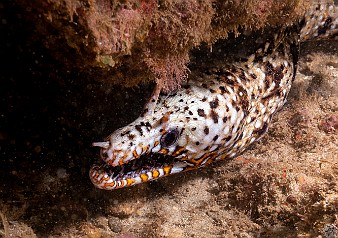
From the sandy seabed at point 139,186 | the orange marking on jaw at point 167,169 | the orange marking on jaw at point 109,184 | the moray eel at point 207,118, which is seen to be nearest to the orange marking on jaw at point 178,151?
the moray eel at point 207,118

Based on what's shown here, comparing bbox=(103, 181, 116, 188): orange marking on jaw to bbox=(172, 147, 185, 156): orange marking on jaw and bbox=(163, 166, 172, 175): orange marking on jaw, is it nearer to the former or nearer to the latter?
bbox=(163, 166, 172, 175): orange marking on jaw

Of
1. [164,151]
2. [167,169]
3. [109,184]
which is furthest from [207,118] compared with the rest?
[109,184]

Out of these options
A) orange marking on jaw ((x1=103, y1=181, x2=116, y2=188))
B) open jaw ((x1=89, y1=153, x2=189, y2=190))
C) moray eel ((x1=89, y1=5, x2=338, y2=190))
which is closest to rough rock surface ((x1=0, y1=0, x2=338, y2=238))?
moray eel ((x1=89, y1=5, x2=338, y2=190))

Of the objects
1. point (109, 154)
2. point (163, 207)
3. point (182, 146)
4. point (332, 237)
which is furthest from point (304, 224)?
point (109, 154)

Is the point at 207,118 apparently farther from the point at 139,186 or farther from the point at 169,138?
the point at 139,186

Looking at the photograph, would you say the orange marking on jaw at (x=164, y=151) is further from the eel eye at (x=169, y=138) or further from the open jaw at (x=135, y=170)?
the open jaw at (x=135, y=170)

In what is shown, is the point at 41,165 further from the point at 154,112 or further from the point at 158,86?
the point at 158,86
